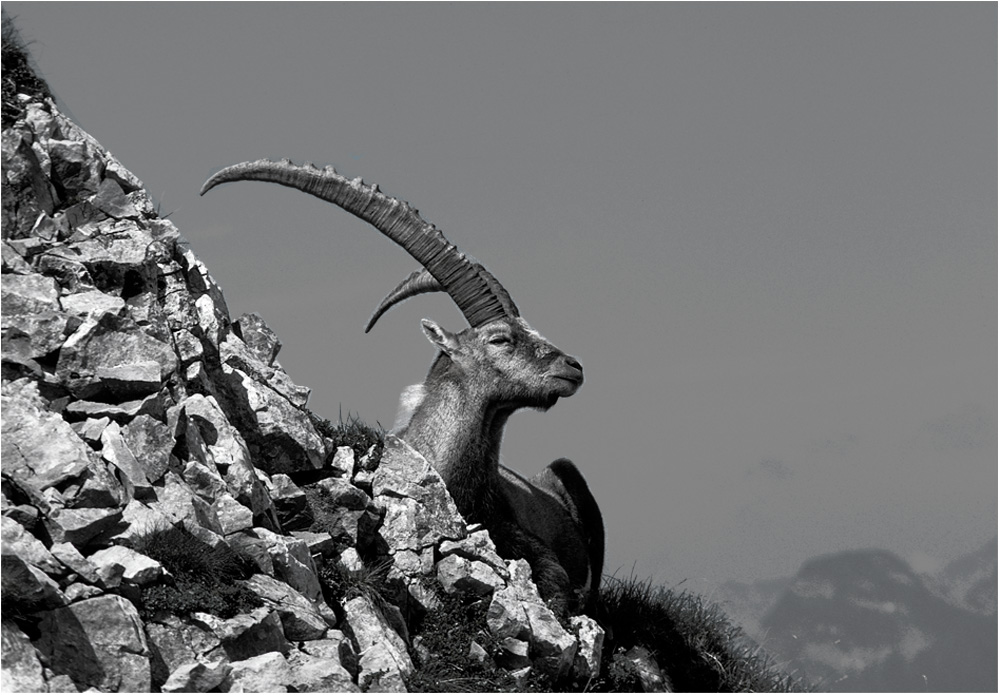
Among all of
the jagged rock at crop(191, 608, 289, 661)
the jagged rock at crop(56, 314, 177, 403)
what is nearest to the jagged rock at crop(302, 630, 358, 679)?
the jagged rock at crop(191, 608, 289, 661)

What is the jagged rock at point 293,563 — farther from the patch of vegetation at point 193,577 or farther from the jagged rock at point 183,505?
the jagged rock at point 183,505

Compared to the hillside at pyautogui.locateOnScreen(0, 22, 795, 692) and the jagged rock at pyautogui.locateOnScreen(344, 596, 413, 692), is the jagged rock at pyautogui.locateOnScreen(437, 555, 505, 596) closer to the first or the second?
the hillside at pyautogui.locateOnScreen(0, 22, 795, 692)

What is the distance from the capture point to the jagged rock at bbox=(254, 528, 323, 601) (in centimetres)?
1040

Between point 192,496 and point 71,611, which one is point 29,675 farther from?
point 192,496

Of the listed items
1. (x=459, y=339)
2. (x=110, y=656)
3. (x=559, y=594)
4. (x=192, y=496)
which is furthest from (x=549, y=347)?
(x=110, y=656)

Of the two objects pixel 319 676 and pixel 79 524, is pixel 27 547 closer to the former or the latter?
pixel 79 524

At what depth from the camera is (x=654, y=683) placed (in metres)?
13.5

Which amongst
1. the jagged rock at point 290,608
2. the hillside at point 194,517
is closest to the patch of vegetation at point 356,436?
the hillside at point 194,517

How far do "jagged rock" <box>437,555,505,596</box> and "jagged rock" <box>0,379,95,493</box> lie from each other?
4068 mm

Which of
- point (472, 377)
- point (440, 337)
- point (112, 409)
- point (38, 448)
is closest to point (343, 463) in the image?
point (472, 377)

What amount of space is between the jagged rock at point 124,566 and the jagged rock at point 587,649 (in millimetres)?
4991

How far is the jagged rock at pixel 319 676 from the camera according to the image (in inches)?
354

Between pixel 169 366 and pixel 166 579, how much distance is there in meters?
2.71

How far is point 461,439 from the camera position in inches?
552
